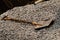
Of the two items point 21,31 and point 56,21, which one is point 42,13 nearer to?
point 56,21

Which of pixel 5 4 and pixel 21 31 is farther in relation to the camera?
pixel 5 4

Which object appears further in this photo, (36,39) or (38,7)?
(38,7)

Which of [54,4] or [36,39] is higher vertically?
[54,4]

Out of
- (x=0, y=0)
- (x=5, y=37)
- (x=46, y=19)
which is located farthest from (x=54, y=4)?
(x=0, y=0)

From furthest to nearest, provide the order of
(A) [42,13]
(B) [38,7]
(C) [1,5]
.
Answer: (C) [1,5], (B) [38,7], (A) [42,13]

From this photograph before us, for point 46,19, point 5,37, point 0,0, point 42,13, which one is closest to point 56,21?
point 46,19

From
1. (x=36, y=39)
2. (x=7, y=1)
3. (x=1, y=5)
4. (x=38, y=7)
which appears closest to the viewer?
(x=36, y=39)

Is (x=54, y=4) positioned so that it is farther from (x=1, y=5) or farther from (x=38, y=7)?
(x=1, y=5)

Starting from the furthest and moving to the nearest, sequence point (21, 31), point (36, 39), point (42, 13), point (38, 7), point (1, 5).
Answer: point (1, 5) → point (38, 7) → point (42, 13) → point (21, 31) → point (36, 39)

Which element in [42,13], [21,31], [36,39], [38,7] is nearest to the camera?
[36,39]
